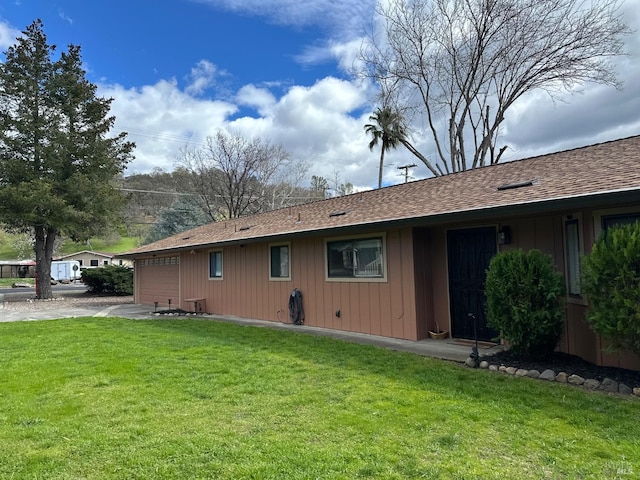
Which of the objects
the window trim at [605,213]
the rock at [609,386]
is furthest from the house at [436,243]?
the rock at [609,386]

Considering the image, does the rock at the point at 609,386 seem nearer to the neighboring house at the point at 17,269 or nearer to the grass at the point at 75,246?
the neighboring house at the point at 17,269

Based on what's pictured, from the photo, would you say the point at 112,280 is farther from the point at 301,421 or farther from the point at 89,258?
the point at 89,258

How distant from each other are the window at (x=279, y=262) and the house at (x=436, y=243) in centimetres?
3

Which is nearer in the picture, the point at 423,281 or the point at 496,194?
the point at 496,194

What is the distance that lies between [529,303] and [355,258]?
3.68 meters

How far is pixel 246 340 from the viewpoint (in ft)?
24.6

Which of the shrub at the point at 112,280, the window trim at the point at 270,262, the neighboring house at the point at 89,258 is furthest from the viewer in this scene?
the neighboring house at the point at 89,258

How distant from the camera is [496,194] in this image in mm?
6402

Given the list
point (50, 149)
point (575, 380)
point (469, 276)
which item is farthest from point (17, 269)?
point (575, 380)

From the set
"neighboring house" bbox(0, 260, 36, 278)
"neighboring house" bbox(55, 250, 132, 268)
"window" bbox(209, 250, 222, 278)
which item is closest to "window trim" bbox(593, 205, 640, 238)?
"window" bbox(209, 250, 222, 278)

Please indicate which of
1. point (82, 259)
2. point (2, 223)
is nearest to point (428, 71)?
point (2, 223)

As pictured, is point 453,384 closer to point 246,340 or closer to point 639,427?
point 639,427

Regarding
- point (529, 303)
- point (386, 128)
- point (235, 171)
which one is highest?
point (386, 128)

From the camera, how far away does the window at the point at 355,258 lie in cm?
786
